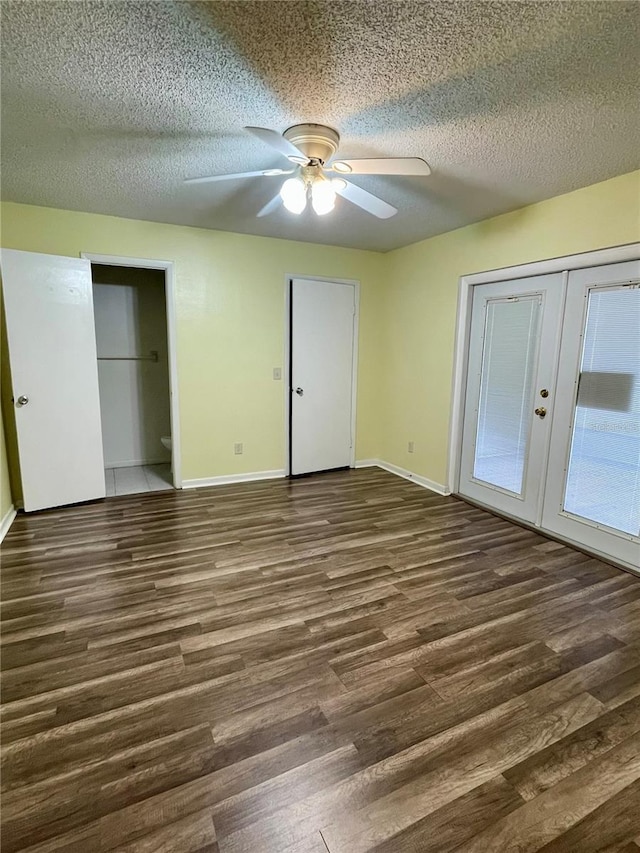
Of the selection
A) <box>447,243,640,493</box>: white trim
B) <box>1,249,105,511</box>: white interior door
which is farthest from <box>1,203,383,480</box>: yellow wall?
<box>447,243,640,493</box>: white trim

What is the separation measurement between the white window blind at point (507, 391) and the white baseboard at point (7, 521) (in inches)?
154

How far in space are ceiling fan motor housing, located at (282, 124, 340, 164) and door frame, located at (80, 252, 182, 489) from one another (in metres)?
2.13

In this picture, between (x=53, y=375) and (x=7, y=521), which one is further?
(x=53, y=375)

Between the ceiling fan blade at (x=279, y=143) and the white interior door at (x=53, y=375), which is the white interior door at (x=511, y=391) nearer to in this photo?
the ceiling fan blade at (x=279, y=143)

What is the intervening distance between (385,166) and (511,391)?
219 centimetres

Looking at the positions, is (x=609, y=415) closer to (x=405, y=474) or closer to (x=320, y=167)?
(x=405, y=474)

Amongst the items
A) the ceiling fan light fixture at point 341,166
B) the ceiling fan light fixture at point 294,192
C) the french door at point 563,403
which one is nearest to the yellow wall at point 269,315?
the french door at point 563,403

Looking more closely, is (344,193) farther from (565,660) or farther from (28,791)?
(28,791)

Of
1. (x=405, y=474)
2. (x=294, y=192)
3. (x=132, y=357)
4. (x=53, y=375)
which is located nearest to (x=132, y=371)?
(x=132, y=357)

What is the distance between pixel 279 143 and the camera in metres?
1.83

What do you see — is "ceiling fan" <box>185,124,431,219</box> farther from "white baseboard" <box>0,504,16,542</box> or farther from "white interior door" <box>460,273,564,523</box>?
"white baseboard" <box>0,504,16,542</box>

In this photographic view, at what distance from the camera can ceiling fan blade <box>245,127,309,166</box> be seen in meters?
1.71

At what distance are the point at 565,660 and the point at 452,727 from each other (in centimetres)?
74

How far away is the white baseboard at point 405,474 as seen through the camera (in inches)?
167
